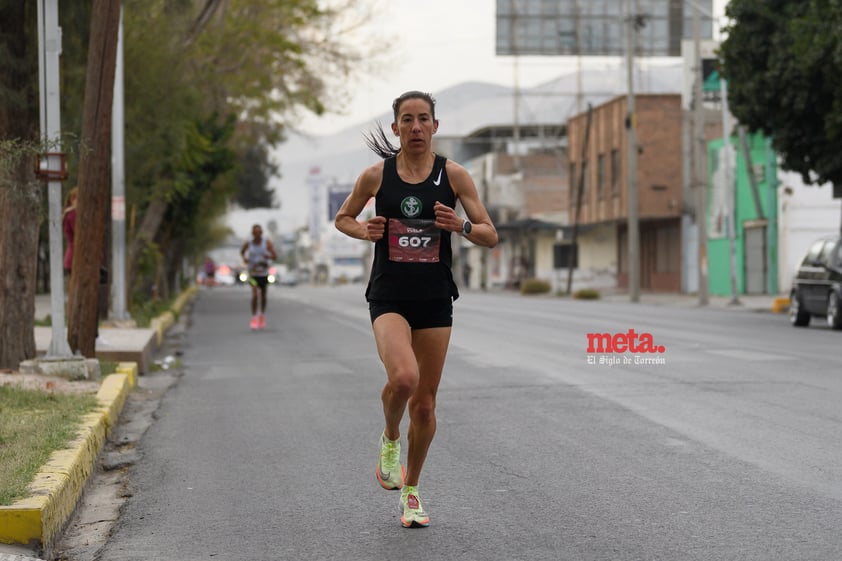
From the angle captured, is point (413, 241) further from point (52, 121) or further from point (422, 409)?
point (52, 121)

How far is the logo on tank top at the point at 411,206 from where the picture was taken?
21.1 feet

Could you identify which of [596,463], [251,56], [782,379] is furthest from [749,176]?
[596,463]

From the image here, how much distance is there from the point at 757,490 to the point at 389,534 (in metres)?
2.18

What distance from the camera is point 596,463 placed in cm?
840

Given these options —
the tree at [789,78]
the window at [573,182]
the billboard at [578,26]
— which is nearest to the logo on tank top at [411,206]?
the tree at [789,78]

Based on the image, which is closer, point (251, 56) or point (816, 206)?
point (251, 56)

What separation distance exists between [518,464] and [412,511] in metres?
1.95

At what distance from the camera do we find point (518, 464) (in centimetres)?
841

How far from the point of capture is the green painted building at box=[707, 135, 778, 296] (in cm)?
4338

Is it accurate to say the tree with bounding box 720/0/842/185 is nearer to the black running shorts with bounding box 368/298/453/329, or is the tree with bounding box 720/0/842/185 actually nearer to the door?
the door

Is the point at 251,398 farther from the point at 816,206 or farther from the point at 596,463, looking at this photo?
the point at 816,206

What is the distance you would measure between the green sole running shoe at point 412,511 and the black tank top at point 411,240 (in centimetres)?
98

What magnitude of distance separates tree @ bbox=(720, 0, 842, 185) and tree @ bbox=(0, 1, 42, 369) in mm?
15308

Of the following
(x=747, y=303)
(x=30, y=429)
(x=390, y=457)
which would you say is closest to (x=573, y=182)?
(x=747, y=303)
